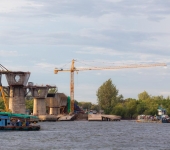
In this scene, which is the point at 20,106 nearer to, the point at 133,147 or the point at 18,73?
the point at 18,73

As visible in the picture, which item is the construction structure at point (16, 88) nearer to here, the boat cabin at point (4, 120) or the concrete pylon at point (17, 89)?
the concrete pylon at point (17, 89)

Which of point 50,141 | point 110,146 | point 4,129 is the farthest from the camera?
point 4,129

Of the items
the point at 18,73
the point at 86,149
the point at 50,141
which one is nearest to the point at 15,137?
the point at 50,141

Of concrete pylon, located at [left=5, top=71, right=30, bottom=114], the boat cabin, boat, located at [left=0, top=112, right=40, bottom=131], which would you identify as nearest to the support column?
concrete pylon, located at [left=5, top=71, right=30, bottom=114]

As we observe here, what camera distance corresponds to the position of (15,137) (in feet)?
324

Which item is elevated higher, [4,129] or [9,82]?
[9,82]

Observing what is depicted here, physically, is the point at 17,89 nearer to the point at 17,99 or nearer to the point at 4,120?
the point at 17,99

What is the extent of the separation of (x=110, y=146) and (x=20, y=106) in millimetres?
108043

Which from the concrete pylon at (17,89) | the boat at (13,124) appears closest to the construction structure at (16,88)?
the concrete pylon at (17,89)

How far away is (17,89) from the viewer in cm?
19062

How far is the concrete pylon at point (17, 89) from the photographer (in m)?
189

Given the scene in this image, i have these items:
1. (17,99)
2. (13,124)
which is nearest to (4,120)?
(13,124)

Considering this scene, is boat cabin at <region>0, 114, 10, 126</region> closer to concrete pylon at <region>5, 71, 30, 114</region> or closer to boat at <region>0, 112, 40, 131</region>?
boat at <region>0, 112, 40, 131</region>

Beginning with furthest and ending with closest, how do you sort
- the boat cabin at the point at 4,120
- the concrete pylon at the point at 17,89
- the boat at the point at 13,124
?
the concrete pylon at the point at 17,89 → the boat cabin at the point at 4,120 → the boat at the point at 13,124
